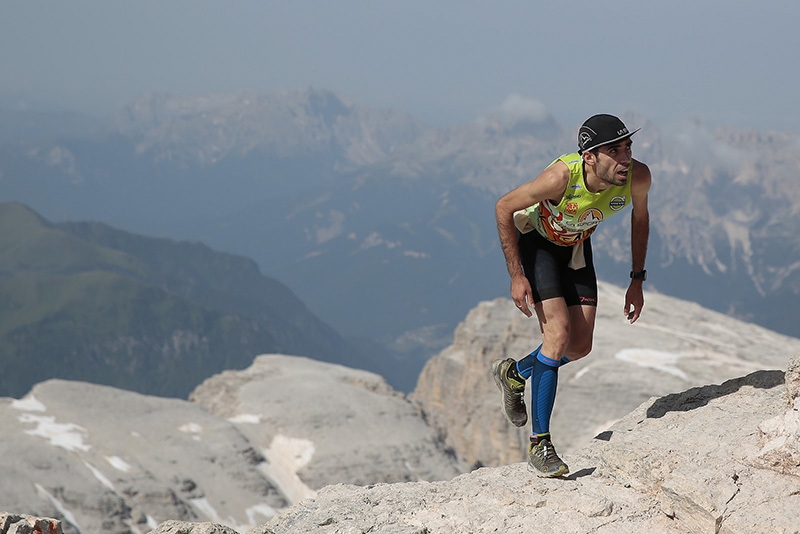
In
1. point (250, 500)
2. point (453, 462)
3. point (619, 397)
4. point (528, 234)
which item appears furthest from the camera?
point (453, 462)

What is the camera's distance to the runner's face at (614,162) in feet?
31.7

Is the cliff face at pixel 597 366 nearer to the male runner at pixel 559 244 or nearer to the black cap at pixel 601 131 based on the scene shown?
the male runner at pixel 559 244

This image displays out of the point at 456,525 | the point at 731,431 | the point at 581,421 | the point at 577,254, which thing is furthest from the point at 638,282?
the point at 581,421

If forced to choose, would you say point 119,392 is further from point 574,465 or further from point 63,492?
point 574,465

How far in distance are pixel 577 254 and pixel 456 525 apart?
3940mm

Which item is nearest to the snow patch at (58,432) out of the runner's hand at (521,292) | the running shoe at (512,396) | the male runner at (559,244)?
the running shoe at (512,396)

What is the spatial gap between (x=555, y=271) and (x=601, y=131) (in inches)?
77.9

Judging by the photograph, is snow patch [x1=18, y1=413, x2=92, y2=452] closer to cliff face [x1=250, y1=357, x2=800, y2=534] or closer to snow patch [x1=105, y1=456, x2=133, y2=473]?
snow patch [x1=105, y1=456, x2=133, y2=473]

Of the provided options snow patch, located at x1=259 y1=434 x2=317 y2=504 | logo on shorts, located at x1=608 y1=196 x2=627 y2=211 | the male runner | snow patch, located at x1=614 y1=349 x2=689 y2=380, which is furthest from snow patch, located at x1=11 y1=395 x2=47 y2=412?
logo on shorts, located at x1=608 y1=196 x2=627 y2=211

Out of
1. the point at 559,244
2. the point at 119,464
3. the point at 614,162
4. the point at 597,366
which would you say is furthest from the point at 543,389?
the point at 597,366

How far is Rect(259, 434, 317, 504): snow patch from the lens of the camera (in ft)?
225

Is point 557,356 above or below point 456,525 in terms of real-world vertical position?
above

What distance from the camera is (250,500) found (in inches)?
2527

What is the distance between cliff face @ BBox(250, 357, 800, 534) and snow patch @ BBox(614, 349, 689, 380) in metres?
64.2
